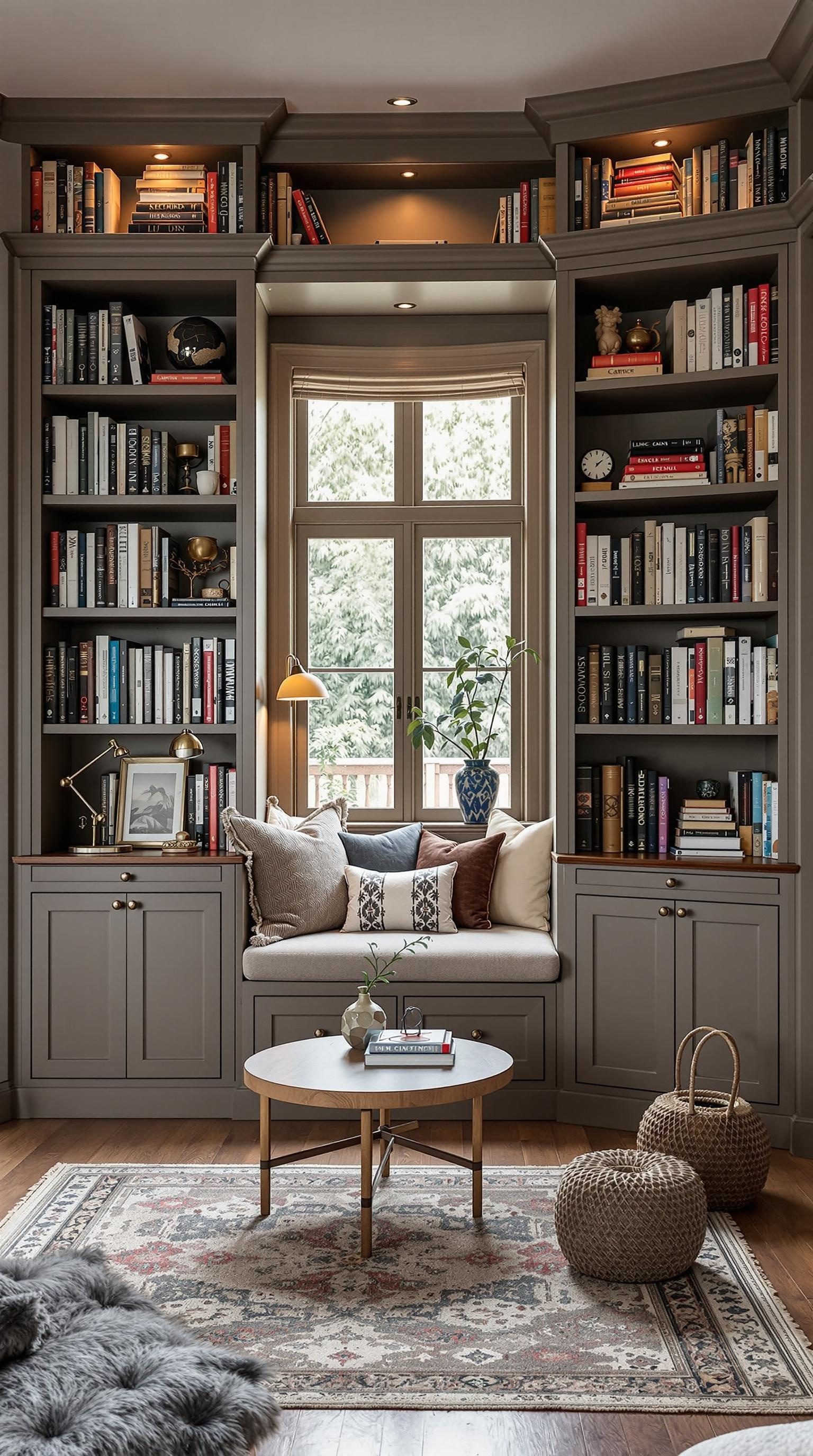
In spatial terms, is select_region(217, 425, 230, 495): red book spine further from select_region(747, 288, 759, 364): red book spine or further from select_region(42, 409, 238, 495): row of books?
select_region(747, 288, 759, 364): red book spine

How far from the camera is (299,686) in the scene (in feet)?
14.3

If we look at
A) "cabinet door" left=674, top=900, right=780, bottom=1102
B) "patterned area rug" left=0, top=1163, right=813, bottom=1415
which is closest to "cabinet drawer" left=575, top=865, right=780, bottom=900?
"cabinet door" left=674, top=900, right=780, bottom=1102

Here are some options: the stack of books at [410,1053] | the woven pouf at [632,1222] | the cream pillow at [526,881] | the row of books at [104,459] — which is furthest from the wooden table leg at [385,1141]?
the row of books at [104,459]

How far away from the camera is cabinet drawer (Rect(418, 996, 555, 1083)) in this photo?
3957 mm

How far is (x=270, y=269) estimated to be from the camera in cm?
419

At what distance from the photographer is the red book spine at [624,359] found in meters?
4.07

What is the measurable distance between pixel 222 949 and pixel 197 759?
814mm

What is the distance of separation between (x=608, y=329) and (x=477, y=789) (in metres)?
1.76

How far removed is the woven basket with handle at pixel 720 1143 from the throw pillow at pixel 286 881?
1434mm

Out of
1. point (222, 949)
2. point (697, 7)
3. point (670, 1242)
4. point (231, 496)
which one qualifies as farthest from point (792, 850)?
point (697, 7)

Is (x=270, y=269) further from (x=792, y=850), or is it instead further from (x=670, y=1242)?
(x=670, y=1242)

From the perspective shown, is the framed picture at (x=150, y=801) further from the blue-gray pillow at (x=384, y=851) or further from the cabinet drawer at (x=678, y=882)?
the cabinet drawer at (x=678, y=882)

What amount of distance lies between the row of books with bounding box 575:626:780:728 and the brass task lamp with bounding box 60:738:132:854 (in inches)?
66.6

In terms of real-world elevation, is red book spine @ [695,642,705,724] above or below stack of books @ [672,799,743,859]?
above
